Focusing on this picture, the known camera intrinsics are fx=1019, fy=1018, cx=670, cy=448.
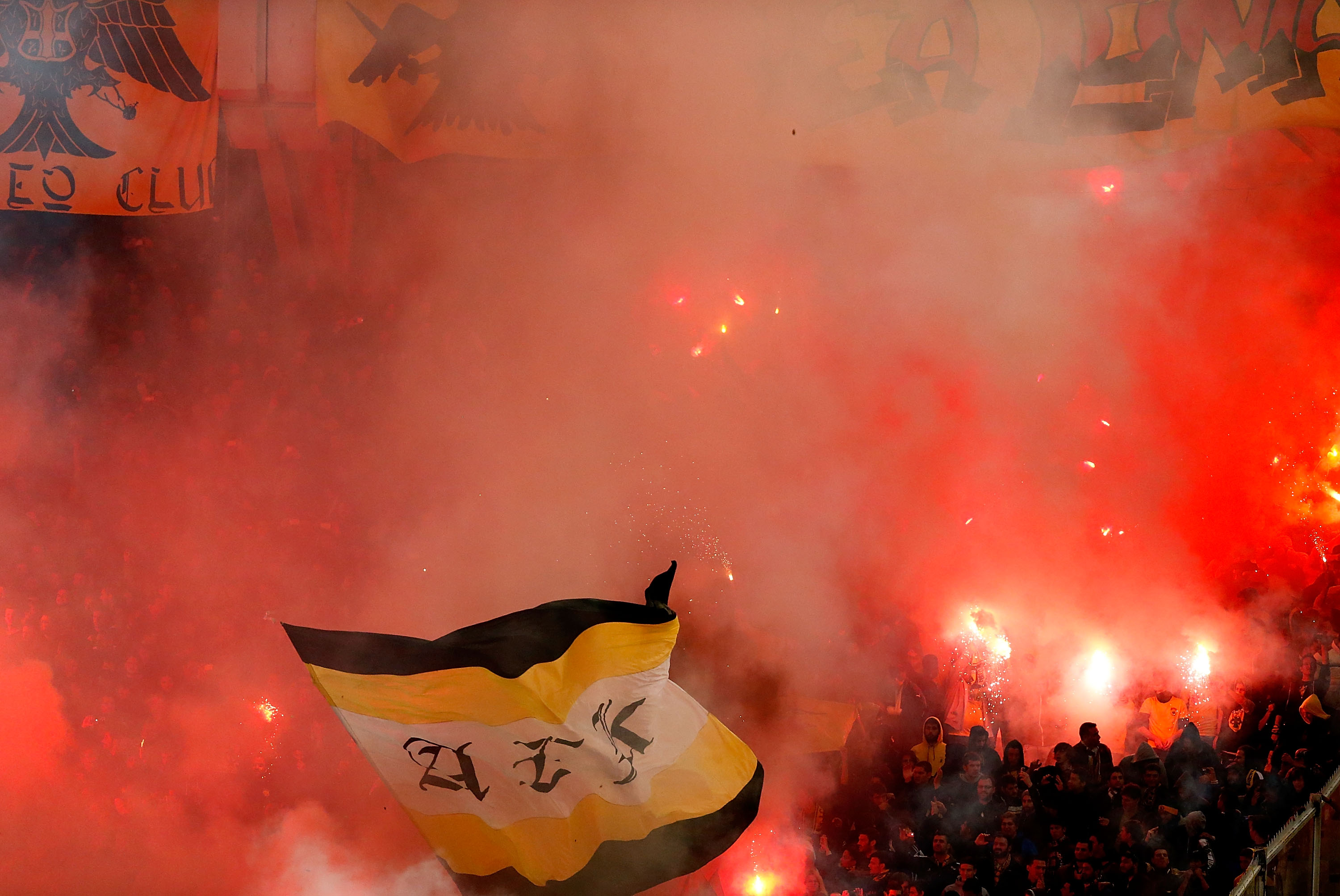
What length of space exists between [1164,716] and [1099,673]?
25.2 inches

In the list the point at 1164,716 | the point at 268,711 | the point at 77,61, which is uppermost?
the point at 77,61

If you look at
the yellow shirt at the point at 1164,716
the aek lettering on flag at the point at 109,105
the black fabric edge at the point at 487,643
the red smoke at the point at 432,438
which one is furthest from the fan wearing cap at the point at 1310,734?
the aek lettering on flag at the point at 109,105

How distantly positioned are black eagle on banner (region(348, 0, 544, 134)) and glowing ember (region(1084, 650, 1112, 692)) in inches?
191

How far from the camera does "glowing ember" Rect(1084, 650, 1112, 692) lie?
652cm

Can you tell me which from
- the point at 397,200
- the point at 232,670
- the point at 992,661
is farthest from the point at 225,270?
the point at 992,661

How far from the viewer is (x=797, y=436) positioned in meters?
5.84

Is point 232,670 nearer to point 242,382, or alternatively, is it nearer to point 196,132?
point 242,382

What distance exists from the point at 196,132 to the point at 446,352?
161cm

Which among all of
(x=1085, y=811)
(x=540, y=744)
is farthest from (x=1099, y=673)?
(x=540, y=744)

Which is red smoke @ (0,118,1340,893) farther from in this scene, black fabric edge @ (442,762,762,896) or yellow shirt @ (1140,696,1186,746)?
black fabric edge @ (442,762,762,896)

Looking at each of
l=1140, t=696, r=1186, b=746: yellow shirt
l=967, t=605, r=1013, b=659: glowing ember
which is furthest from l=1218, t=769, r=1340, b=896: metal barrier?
l=967, t=605, r=1013, b=659: glowing ember

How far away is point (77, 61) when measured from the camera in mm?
4297

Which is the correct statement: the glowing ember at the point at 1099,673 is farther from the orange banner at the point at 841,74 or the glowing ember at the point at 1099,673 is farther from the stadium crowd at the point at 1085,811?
the orange banner at the point at 841,74

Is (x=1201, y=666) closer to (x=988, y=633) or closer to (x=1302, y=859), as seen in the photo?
(x=988, y=633)
